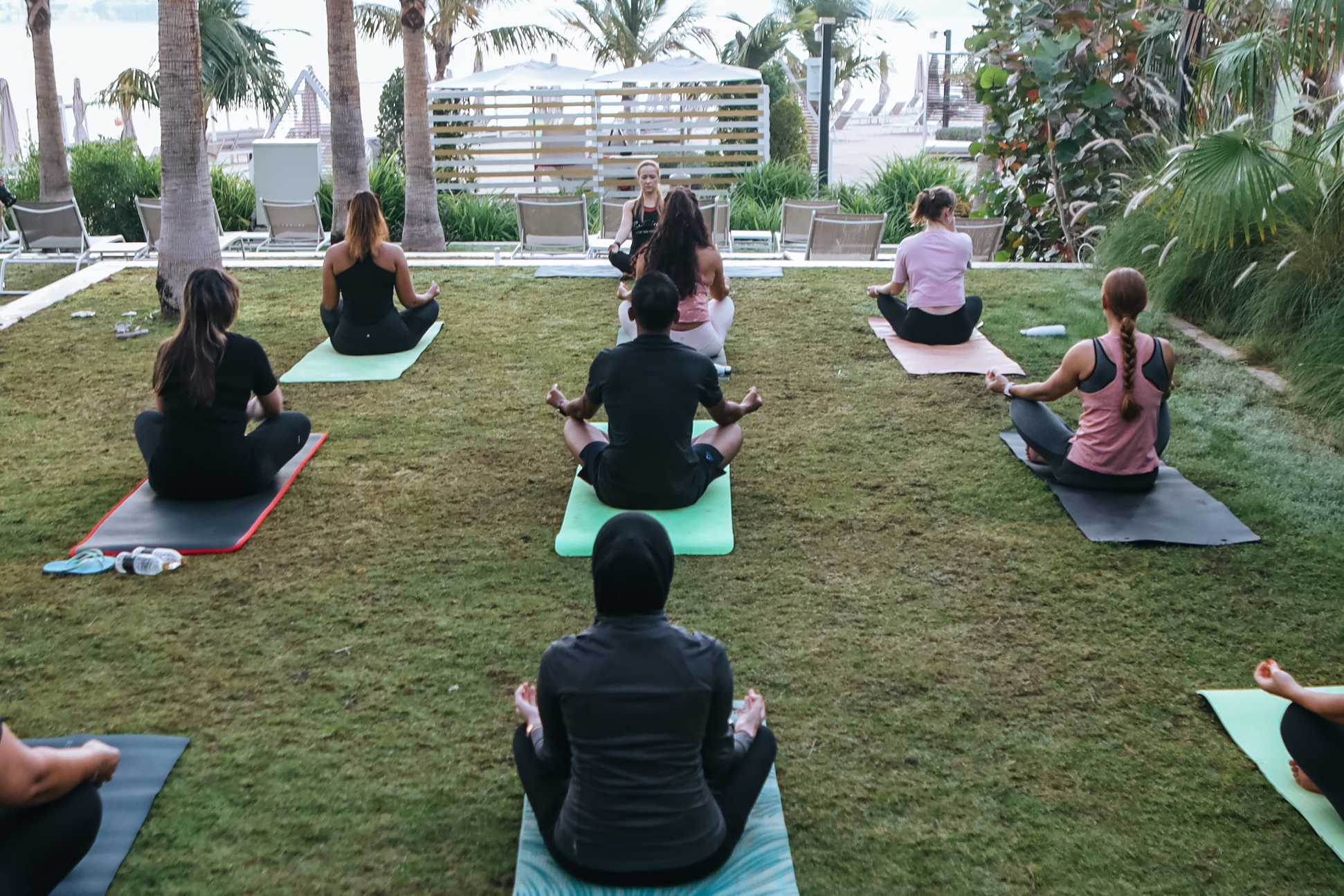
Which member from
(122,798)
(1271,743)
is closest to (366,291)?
(122,798)

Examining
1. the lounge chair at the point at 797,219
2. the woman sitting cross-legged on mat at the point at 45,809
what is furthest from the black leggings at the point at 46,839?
the lounge chair at the point at 797,219

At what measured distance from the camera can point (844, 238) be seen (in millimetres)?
10883

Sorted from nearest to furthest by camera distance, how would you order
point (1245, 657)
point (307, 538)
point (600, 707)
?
1. point (600, 707)
2. point (1245, 657)
3. point (307, 538)

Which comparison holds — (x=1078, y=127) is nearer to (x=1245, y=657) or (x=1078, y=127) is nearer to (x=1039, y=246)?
(x=1039, y=246)

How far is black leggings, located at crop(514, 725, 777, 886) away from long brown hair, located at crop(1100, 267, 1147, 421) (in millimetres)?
2791

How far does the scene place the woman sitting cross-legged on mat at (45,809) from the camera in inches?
97.0

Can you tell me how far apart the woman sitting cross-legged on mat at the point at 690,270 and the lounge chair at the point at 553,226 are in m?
3.83

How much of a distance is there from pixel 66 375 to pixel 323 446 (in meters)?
2.53

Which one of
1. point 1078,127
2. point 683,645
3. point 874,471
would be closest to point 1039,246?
point 1078,127

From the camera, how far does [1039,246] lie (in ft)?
38.3

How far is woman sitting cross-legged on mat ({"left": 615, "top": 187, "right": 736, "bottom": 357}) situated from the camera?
667cm

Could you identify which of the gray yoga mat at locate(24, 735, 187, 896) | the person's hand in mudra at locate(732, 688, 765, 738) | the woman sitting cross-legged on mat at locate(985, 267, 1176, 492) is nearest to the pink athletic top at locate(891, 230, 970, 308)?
the woman sitting cross-legged on mat at locate(985, 267, 1176, 492)

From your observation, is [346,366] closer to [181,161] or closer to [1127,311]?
[181,161]

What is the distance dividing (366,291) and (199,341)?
268 cm
